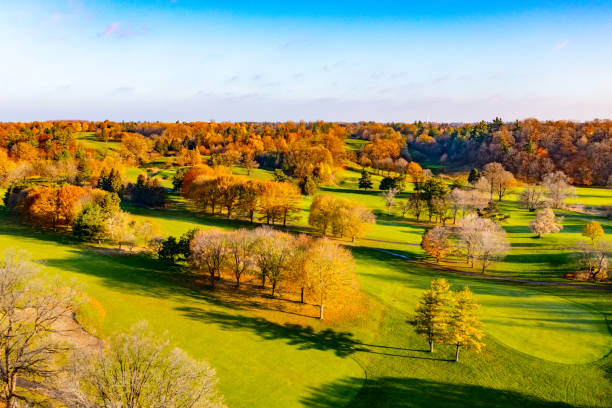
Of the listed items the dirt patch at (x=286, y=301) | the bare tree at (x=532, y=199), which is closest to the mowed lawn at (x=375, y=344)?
the dirt patch at (x=286, y=301)

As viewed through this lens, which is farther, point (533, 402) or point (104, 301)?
point (104, 301)

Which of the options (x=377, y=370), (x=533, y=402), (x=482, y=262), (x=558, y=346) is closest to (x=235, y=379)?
(x=377, y=370)

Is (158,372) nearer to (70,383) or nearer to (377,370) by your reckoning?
(70,383)

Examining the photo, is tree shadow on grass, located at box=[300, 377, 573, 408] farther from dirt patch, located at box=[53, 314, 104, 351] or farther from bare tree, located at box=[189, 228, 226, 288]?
bare tree, located at box=[189, 228, 226, 288]

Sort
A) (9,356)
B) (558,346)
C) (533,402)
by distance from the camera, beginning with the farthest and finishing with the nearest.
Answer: (558,346), (533,402), (9,356)

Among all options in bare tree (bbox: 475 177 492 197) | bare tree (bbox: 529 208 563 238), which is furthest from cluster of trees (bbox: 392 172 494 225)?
bare tree (bbox: 475 177 492 197)

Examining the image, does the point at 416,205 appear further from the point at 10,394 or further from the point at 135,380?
the point at 10,394
